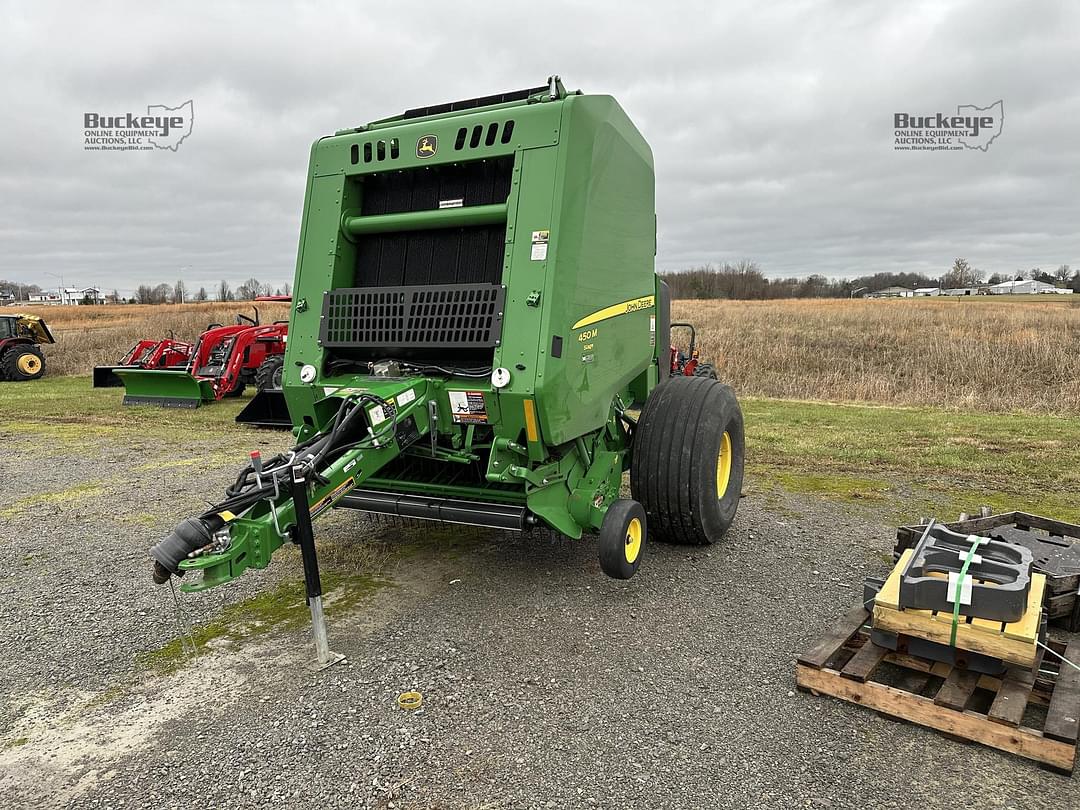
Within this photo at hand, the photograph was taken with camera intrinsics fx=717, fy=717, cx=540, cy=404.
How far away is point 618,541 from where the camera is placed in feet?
12.5

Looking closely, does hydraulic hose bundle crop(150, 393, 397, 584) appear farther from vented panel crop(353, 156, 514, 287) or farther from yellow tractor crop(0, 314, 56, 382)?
yellow tractor crop(0, 314, 56, 382)

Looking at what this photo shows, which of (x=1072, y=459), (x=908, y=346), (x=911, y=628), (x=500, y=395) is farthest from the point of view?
(x=908, y=346)

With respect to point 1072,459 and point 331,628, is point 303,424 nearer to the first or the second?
point 331,628

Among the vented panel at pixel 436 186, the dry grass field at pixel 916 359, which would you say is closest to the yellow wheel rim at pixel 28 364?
the dry grass field at pixel 916 359

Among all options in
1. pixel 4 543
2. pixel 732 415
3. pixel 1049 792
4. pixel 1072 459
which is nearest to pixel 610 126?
pixel 732 415

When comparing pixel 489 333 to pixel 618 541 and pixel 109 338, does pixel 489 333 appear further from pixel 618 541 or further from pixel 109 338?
pixel 109 338

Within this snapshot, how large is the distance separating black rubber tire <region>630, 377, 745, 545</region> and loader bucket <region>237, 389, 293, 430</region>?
262 inches

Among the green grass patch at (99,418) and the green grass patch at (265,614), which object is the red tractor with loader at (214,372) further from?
the green grass patch at (265,614)

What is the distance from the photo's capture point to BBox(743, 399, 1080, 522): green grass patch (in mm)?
6254

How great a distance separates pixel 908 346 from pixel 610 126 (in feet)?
61.3

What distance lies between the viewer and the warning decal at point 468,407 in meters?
3.77

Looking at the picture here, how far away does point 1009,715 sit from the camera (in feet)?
8.75

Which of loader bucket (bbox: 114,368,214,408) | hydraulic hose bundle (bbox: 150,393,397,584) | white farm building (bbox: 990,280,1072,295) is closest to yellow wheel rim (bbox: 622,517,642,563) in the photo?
hydraulic hose bundle (bbox: 150,393,397,584)

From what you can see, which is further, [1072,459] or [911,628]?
[1072,459]
